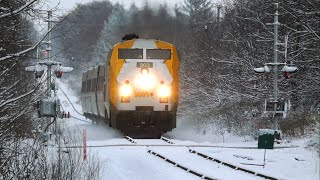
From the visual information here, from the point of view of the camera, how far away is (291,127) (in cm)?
2533

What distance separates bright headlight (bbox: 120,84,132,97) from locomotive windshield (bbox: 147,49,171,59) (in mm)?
1534

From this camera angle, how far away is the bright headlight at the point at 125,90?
22.6 metres

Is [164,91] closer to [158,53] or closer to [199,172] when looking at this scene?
[158,53]

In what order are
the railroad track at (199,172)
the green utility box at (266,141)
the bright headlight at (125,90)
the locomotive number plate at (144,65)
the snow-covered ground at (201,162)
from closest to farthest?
the railroad track at (199,172) < the snow-covered ground at (201,162) < the green utility box at (266,141) < the bright headlight at (125,90) < the locomotive number plate at (144,65)

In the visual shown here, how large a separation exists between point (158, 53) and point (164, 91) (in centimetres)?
161

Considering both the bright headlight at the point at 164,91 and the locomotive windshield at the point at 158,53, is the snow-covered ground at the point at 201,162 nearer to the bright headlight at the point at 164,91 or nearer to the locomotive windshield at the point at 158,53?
the bright headlight at the point at 164,91

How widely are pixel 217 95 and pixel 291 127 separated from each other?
10.4 m

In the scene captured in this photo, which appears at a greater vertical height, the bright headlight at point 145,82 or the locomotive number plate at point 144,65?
the locomotive number plate at point 144,65

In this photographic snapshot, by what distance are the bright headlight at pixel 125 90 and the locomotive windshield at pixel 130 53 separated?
3.94ft

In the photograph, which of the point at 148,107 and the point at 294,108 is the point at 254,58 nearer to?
the point at 294,108

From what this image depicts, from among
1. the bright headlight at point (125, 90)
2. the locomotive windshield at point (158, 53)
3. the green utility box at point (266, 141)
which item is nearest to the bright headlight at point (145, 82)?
the bright headlight at point (125, 90)

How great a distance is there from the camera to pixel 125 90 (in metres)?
22.6

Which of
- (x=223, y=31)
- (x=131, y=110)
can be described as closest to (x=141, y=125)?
(x=131, y=110)

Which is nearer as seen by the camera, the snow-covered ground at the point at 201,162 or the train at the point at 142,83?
the snow-covered ground at the point at 201,162
